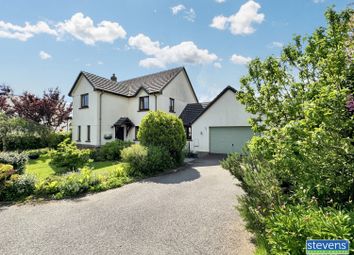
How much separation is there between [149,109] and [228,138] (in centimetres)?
828

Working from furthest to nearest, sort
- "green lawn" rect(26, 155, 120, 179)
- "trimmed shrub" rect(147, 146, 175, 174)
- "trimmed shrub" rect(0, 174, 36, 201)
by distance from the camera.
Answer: "green lawn" rect(26, 155, 120, 179) < "trimmed shrub" rect(147, 146, 175, 174) < "trimmed shrub" rect(0, 174, 36, 201)

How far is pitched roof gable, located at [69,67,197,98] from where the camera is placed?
20406 millimetres

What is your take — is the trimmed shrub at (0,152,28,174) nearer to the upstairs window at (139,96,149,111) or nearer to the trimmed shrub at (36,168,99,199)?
the trimmed shrub at (36,168,99,199)

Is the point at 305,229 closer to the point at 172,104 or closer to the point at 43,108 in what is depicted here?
the point at 172,104

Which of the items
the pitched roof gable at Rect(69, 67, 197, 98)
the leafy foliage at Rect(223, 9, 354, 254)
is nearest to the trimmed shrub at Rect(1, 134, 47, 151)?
the pitched roof gable at Rect(69, 67, 197, 98)

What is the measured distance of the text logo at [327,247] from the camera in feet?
6.48

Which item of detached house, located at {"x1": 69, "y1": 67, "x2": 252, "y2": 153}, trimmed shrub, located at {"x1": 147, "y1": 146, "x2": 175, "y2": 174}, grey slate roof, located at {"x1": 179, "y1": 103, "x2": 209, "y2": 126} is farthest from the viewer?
grey slate roof, located at {"x1": 179, "y1": 103, "x2": 209, "y2": 126}

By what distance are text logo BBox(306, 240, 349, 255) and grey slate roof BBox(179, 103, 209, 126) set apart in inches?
711

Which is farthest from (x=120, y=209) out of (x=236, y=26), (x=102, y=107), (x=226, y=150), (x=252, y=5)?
(x=102, y=107)

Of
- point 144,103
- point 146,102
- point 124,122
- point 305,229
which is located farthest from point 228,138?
point 305,229

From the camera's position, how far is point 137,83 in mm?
24578

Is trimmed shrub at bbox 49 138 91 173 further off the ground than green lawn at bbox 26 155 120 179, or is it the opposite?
trimmed shrub at bbox 49 138 91 173

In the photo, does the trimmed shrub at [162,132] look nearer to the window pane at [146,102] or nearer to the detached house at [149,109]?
the detached house at [149,109]

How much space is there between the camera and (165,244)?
4.20 metres
